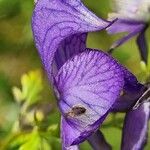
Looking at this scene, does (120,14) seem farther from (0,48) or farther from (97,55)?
(0,48)

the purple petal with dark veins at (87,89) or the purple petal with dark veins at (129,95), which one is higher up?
the purple petal with dark veins at (87,89)

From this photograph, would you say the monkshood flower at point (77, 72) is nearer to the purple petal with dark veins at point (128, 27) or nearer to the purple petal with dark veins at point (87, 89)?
the purple petal with dark veins at point (87, 89)

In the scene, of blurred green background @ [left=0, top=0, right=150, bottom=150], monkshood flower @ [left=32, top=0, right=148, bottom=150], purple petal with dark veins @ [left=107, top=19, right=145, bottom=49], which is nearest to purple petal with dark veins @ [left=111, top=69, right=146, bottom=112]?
monkshood flower @ [left=32, top=0, right=148, bottom=150]

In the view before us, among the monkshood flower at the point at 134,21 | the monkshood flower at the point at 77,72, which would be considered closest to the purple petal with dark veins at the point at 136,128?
the monkshood flower at the point at 77,72

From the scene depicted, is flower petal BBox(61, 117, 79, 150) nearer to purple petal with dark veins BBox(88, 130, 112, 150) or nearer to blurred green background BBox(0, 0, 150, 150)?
purple petal with dark veins BBox(88, 130, 112, 150)

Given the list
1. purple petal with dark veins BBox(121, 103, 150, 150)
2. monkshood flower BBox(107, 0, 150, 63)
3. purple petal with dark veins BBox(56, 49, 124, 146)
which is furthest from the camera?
monkshood flower BBox(107, 0, 150, 63)

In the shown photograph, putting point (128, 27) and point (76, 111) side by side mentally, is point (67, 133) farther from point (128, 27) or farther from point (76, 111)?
point (128, 27)
